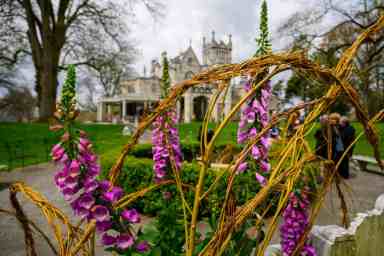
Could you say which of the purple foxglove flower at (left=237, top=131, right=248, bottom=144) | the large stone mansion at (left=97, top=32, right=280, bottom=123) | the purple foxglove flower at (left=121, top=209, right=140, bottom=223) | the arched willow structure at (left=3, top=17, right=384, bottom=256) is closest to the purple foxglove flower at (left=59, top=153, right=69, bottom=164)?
the arched willow structure at (left=3, top=17, right=384, bottom=256)

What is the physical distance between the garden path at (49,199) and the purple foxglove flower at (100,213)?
0.80 metres

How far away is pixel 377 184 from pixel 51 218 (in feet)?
29.0

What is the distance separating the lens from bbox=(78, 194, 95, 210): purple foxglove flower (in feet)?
2.69

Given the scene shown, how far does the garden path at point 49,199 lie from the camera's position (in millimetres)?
3623

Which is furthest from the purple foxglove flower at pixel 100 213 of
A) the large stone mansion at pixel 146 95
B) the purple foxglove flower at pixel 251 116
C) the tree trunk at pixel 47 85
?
the large stone mansion at pixel 146 95

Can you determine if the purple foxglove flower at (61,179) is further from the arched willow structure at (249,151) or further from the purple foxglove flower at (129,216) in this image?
the purple foxglove flower at (129,216)

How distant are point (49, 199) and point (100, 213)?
6.22 meters

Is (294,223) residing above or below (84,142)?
below

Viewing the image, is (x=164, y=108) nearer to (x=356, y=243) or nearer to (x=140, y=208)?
(x=356, y=243)

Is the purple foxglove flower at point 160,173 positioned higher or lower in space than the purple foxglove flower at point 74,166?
lower

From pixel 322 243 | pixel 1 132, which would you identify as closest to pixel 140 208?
pixel 322 243

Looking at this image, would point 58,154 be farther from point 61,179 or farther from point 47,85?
point 47,85

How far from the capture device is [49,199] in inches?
244

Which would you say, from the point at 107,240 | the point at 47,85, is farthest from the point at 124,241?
the point at 47,85
